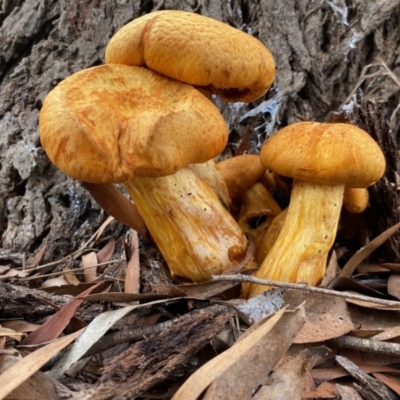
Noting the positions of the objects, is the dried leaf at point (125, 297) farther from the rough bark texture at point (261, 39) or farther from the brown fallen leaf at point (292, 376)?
the rough bark texture at point (261, 39)

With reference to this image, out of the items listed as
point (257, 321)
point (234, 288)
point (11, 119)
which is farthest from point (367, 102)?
point (11, 119)

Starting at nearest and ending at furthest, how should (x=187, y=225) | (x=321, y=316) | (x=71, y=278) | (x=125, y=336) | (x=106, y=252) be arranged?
(x=125, y=336) < (x=321, y=316) < (x=187, y=225) < (x=71, y=278) < (x=106, y=252)

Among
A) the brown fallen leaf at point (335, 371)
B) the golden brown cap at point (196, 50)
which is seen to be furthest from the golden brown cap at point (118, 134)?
the brown fallen leaf at point (335, 371)

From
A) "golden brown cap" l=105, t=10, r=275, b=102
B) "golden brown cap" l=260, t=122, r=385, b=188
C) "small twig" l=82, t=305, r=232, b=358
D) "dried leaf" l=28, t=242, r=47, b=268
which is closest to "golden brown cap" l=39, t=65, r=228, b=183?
"golden brown cap" l=105, t=10, r=275, b=102

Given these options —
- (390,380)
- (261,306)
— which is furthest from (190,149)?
(390,380)

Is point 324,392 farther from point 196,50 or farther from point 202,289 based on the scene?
point 196,50

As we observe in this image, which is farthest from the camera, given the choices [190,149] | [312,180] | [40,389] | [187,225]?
[187,225]

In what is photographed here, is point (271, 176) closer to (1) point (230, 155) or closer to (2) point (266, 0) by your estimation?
(1) point (230, 155)
